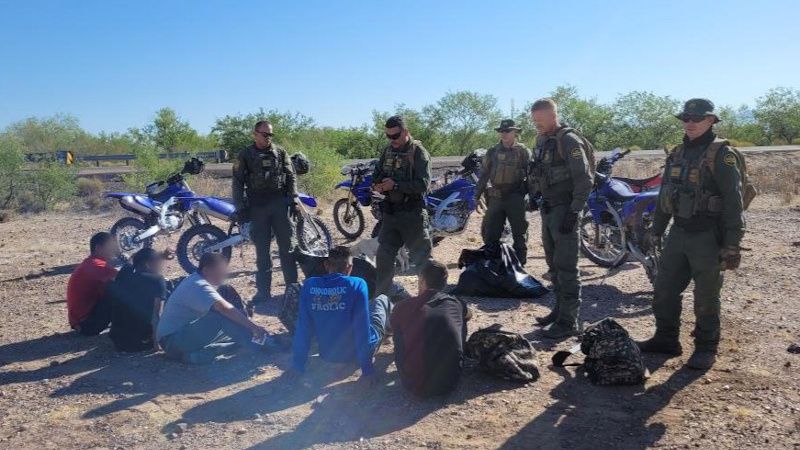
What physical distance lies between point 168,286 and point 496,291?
322cm

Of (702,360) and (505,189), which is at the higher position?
(505,189)

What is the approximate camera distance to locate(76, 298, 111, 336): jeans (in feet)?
19.6

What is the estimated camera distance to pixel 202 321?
17.3ft

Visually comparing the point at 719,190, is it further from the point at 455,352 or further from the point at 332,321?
the point at 332,321

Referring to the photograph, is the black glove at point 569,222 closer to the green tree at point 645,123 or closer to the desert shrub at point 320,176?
the desert shrub at point 320,176

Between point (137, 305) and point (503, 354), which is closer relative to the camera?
point (503, 354)

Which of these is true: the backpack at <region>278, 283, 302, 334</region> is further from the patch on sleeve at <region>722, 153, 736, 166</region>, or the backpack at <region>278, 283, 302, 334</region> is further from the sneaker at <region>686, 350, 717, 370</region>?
the patch on sleeve at <region>722, 153, 736, 166</region>

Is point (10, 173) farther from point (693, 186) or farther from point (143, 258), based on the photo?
point (693, 186)

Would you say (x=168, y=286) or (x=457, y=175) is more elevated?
(x=457, y=175)

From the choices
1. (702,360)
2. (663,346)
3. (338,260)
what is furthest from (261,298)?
(702,360)

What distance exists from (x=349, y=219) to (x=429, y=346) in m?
6.70

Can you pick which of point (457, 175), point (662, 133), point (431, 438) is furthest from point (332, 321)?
point (662, 133)

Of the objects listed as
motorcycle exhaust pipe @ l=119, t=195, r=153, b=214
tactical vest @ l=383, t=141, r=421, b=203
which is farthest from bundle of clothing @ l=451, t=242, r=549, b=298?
motorcycle exhaust pipe @ l=119, t=195, r=153, b=214

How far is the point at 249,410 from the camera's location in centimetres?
439
